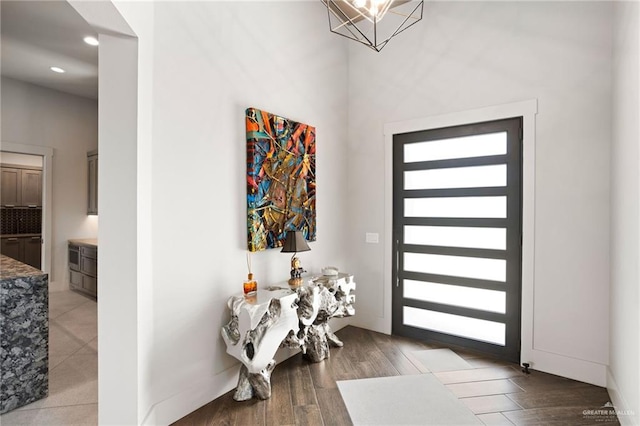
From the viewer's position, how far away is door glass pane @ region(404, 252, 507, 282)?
10.2 feet

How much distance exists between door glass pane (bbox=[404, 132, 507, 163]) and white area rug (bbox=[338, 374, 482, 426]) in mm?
2134

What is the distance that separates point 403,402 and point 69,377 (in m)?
2.78

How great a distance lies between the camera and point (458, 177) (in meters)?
3.29

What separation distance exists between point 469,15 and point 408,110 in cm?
105

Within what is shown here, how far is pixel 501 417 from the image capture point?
7.09ft

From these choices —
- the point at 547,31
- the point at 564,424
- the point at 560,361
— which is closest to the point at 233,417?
the point at 564,424

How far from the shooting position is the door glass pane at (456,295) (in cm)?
310

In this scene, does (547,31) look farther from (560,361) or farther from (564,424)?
(564,424)

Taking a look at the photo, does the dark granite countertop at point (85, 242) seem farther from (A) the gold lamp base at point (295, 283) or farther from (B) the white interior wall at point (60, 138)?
(A) the gold lamp base at point (295, 283)

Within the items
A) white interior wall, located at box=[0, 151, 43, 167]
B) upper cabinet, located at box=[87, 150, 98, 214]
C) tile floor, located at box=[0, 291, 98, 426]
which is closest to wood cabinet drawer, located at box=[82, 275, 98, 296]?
tile floor, located at box=[0, 291, 98, 426]

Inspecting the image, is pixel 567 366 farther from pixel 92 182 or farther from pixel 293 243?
pixel 92 182

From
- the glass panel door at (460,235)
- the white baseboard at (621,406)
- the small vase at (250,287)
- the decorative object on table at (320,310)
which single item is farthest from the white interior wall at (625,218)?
the small vase at (250,287)

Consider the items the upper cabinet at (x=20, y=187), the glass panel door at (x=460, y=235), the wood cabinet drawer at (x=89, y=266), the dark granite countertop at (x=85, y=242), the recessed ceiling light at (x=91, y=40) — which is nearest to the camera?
the glass panel door at (x=460, y=235)

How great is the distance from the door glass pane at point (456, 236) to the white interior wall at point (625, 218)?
84cm
